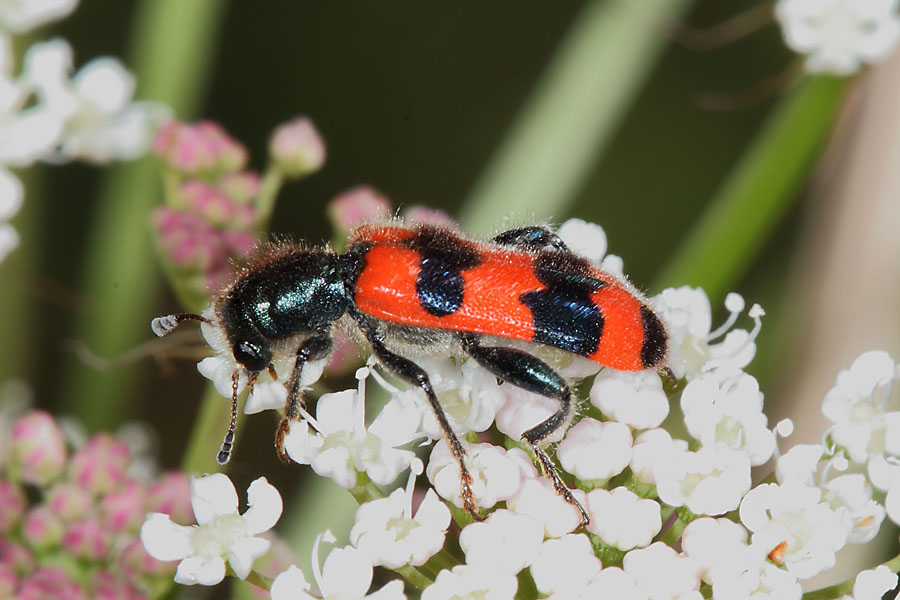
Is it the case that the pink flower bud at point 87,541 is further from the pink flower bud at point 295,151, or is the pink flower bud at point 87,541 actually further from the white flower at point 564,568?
the white flower at point 564,568

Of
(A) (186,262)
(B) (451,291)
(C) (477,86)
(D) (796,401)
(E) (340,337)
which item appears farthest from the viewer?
(C) (477,86)

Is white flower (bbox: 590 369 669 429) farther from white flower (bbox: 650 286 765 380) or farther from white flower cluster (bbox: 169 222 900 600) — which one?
white flower (bbox: 650 286 765 380)

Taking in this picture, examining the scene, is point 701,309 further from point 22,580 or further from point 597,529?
point 22,580

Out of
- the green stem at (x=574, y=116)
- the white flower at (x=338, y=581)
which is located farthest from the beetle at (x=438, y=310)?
the green stem at (x=574, y=116)

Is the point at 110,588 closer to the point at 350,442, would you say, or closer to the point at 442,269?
the point at 350,442

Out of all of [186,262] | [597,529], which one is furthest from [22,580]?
[597,529]

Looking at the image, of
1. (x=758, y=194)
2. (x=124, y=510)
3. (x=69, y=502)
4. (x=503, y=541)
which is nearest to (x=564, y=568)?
(x=503, y=541)
